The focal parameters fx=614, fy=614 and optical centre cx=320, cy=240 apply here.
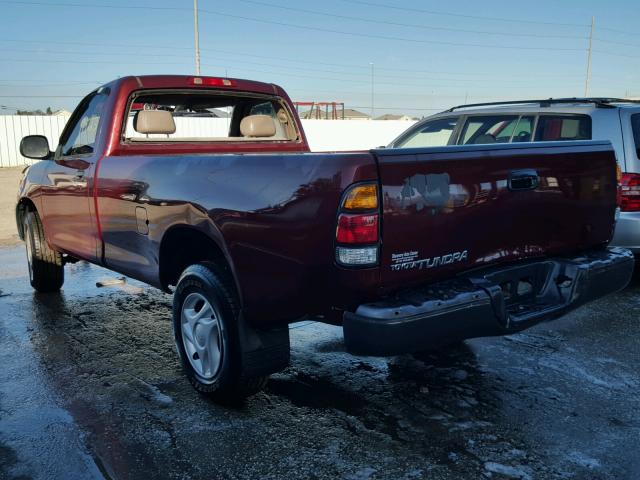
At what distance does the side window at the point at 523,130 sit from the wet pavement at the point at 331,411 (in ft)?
7.09

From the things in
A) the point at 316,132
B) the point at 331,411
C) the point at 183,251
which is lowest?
the point at 331,411

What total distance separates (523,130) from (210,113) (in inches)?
124

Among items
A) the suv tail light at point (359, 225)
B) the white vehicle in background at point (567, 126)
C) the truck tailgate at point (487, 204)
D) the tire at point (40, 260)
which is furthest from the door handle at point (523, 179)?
the tire at point (40, 260)

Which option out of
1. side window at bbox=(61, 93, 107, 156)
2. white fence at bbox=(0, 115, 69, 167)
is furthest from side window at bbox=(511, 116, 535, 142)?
white fence at bbox=(0, 115, 69, 167)

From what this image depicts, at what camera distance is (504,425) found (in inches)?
125

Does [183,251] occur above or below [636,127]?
below

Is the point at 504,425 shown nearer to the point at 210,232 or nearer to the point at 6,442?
the point at 210,232

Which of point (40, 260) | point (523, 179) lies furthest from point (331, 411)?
point (40, 260)

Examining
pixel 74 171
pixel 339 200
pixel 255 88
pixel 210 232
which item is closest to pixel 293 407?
pixel 210 232

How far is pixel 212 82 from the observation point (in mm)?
5102

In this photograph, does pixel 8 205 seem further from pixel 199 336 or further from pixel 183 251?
pixel 199 336

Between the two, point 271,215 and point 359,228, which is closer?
point 359,228

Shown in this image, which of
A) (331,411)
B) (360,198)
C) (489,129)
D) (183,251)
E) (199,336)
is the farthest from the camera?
(489,129)

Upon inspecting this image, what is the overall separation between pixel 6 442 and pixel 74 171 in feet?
7.48
